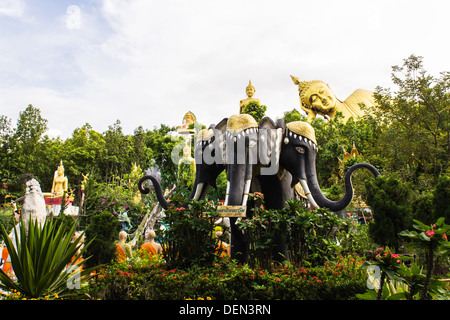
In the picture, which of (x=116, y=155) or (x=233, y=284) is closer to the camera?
(x=233, y=284)

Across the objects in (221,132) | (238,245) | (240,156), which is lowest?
(238,245)

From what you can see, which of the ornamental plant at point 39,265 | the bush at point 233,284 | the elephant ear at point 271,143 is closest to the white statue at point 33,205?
the ornamental plant at point 39,265

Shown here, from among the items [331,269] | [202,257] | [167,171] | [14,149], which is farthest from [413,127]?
[14,149]

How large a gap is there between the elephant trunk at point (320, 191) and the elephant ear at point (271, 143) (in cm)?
60

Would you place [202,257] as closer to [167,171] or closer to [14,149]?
[167,171]

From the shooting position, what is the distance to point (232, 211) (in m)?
5.32

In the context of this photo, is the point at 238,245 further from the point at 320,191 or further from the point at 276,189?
the point at 320,191

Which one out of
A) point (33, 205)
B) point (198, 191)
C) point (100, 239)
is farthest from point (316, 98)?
point (100, 239)

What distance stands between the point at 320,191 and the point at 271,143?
3.95 feet

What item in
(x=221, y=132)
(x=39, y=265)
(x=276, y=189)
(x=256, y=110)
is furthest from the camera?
(x=256, y=110)

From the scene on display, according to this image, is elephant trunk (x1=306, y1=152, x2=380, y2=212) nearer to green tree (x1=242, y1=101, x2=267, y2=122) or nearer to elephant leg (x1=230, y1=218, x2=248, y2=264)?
elephant leg (x1=230, y1=218, x2=248, y2=264)

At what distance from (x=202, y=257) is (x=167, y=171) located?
62.2 ft

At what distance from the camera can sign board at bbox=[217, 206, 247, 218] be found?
5289 millimetres

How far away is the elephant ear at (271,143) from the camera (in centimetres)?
613
